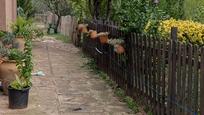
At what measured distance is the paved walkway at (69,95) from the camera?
24.9ft

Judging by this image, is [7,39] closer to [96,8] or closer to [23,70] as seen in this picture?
[23,70]

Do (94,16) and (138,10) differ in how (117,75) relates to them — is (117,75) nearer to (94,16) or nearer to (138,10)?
(138,10)

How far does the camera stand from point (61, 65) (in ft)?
44.4

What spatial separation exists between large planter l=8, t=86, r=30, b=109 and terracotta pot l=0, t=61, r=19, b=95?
32.4 inches

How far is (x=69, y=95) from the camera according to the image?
8.91 meters

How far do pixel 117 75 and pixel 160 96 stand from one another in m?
3.14

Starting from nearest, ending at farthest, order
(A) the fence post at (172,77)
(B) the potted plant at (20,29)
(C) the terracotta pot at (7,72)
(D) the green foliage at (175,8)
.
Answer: (A) the fence post at (172,77)
(C) the terracotta pot at (7,72)
(B) the potted plant at (20,29)
(D) the green foliage at (175,8)

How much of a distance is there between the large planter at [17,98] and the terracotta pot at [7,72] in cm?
82

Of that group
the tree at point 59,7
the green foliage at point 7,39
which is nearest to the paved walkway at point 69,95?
the green foliage at point 7,39

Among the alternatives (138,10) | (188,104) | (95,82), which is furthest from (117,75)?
(188,104)

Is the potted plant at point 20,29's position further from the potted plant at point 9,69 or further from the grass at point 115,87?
the potted plant at point 9,69

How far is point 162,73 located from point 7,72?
323cm

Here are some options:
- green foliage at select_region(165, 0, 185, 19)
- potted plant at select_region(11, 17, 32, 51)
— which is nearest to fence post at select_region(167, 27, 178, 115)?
potted plant at select_region(11, 17, 32, 51)

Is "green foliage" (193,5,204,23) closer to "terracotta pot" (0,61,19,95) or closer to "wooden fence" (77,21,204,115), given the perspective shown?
"wooden fence" (77,21,204,115)
